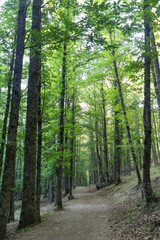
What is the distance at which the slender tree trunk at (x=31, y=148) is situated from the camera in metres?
6.96

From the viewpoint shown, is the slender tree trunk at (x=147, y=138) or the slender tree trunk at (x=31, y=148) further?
the slender tree trunk at (x=31, y=148)

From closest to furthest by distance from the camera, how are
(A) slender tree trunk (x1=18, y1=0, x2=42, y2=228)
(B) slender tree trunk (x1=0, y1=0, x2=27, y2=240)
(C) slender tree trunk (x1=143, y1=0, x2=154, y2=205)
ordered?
(B) slender tree trunk (x1=0, y1=0, x2=27, y2=240)
(C) slender tree trunk (x1=143, y1=0, x2=154, y2=205)
(A) slender tree trunk (x1=18, y1=0, x2=42, y2=228)

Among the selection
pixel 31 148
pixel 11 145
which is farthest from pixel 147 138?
pixel 11 145

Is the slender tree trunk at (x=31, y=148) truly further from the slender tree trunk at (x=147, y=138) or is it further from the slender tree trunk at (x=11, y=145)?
the slender tree trunk at (x=147, y=138)

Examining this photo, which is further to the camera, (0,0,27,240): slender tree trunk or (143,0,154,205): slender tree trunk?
(143,0,154,205): slender tree trunk

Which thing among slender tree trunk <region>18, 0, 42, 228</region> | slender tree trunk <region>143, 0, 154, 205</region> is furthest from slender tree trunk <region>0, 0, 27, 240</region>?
slender tree trunk <region>143, 0, 154, 205</region>

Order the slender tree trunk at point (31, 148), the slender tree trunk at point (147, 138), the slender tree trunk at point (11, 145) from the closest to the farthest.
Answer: the slender tree trunk at point (11, 145) < the slender tree trunk at point (147, 138) < the slender tree trunk at point (31, 148)

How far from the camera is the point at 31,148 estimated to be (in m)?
7.46

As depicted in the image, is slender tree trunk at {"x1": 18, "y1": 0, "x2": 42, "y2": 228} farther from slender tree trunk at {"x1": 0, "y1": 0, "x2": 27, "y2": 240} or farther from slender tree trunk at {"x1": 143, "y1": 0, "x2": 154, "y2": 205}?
slender tree trunk at {"x1": 143, "y1": 0, "x2": 154, "y2": 205}

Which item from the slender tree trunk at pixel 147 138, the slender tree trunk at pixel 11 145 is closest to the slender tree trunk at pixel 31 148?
the slender tree trunk at pixel 11 145

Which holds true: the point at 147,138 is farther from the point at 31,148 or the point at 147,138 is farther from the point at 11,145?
the point at 11,145

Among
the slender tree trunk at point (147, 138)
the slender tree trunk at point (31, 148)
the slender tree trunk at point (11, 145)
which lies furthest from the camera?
the slender tree trunk at point (31, 148)

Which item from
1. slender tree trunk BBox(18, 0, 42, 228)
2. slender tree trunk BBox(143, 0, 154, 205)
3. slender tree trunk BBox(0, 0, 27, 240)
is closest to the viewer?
slender tree trunk BBox(0, 0, 27, 240)

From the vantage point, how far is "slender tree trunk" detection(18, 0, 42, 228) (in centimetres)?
696
